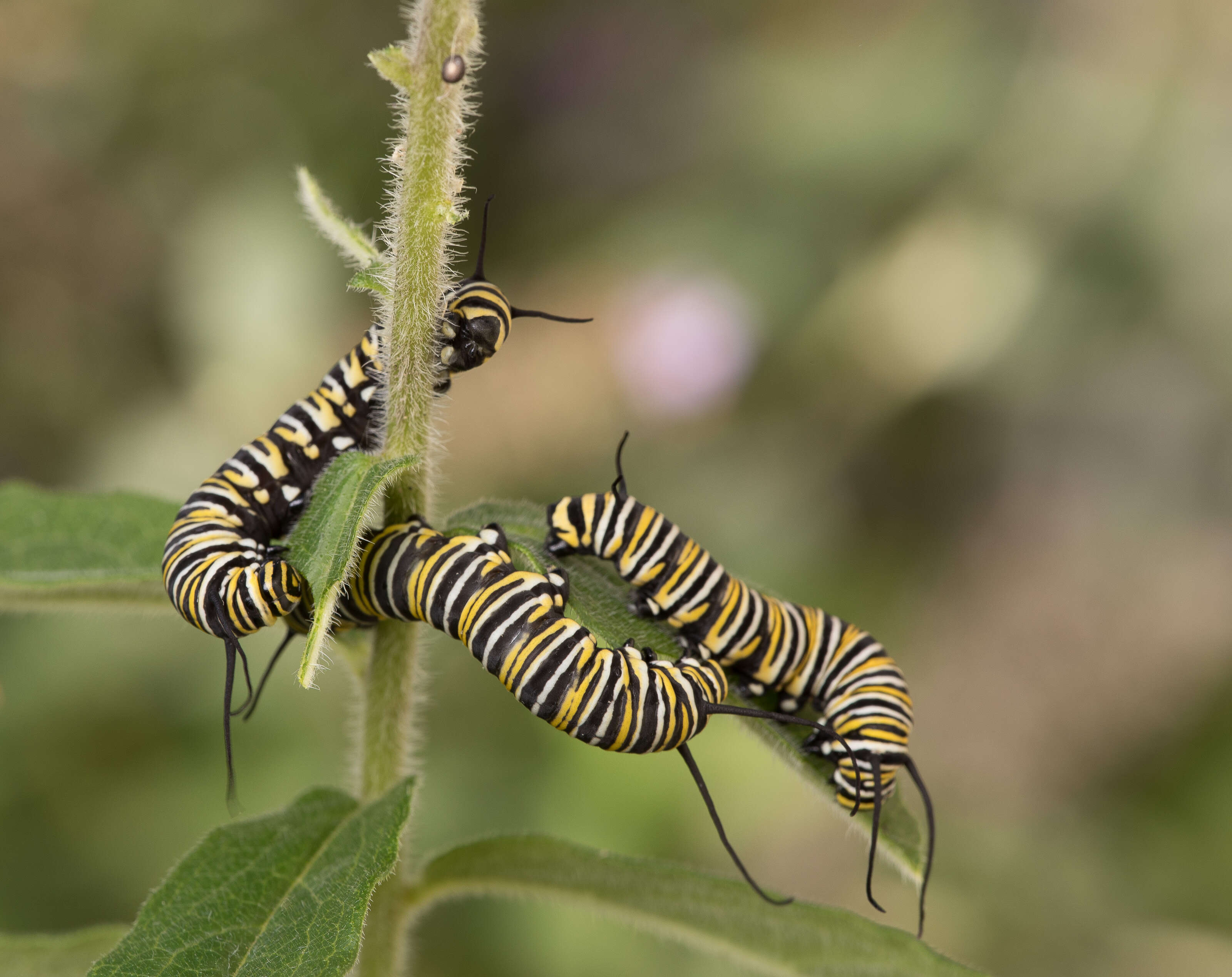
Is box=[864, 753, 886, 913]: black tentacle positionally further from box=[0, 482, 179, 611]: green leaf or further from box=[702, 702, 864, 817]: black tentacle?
box=[0, 482, 179, 611]: green leaf

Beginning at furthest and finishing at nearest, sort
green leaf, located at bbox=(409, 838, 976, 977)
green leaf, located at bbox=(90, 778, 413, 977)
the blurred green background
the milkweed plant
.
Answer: the blurred green background < green leaf, located at bbox=(409, 838, 976, 977) < green leaf, located at bbox=(90, 778, 413, 977) < the milkweed plant

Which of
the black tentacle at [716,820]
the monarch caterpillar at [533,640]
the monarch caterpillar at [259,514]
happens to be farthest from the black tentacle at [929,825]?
the monarch caterpillar at [259,514]

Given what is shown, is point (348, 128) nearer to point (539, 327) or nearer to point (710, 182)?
point (539, 327)

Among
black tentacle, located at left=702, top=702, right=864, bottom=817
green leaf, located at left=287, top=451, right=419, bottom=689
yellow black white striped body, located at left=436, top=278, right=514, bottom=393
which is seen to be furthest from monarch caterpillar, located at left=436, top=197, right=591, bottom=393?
black tentacle, located at left=702, top=702, right=864, bottom=817

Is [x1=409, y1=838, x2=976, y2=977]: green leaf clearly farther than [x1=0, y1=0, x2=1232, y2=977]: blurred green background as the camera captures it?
No

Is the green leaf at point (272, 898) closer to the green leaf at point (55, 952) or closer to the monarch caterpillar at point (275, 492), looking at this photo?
the monarch caterpillar at point (275, 492)

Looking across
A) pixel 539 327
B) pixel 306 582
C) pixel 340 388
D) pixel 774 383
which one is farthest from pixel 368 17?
pixel 306 582

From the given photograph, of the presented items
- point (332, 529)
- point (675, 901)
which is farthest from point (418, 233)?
point (675, 901)
